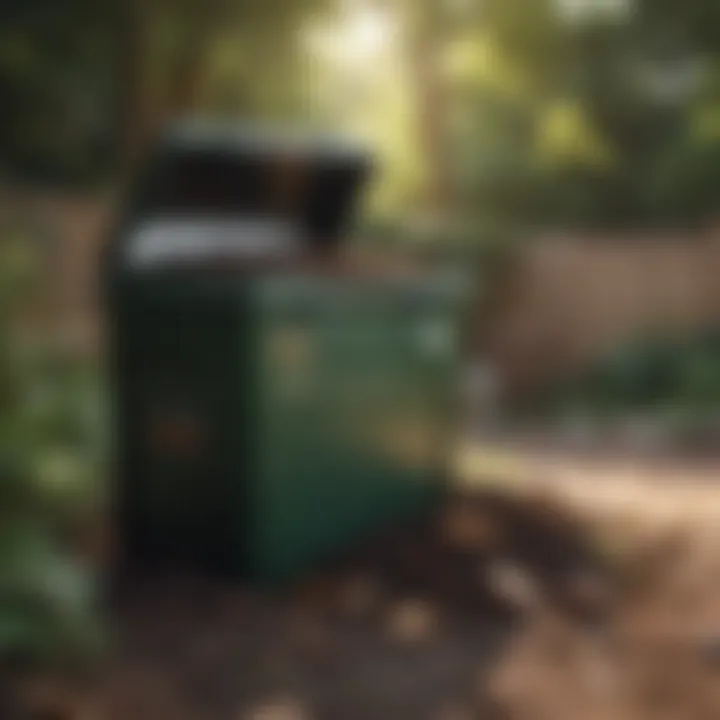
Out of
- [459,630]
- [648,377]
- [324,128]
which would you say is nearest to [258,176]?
[324,128]

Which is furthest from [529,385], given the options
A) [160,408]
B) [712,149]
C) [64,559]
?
[64,559]

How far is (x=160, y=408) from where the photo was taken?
3.38 m

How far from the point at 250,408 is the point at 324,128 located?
940mm

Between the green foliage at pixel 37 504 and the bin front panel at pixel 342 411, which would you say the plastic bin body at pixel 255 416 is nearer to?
the bin front panel at pixel 342 411

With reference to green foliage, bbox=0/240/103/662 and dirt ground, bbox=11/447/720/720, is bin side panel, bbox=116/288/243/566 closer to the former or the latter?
dirt ground, bbox=11/447/720/720

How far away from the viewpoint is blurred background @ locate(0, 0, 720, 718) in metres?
2.80

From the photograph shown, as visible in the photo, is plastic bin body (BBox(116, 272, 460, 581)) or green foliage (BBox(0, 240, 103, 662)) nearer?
green foliage (BBox(0, 240, 103, 662))

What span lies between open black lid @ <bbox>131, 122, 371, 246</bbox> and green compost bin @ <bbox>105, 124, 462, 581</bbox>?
39mm


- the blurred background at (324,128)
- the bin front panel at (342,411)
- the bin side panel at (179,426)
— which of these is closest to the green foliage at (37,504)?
the blurred background at (324,128)

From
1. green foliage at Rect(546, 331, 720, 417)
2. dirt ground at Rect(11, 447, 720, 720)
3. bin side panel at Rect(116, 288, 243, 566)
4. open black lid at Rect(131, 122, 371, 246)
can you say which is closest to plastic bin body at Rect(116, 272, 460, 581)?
bin side panel at Rect(116, 288, 243, 566)

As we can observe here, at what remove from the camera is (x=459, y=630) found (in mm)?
3117

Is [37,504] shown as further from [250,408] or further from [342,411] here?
[342,411]

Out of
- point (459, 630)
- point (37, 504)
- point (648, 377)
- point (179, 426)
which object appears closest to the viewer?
point (37, 504)

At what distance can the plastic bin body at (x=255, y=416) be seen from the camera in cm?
319
